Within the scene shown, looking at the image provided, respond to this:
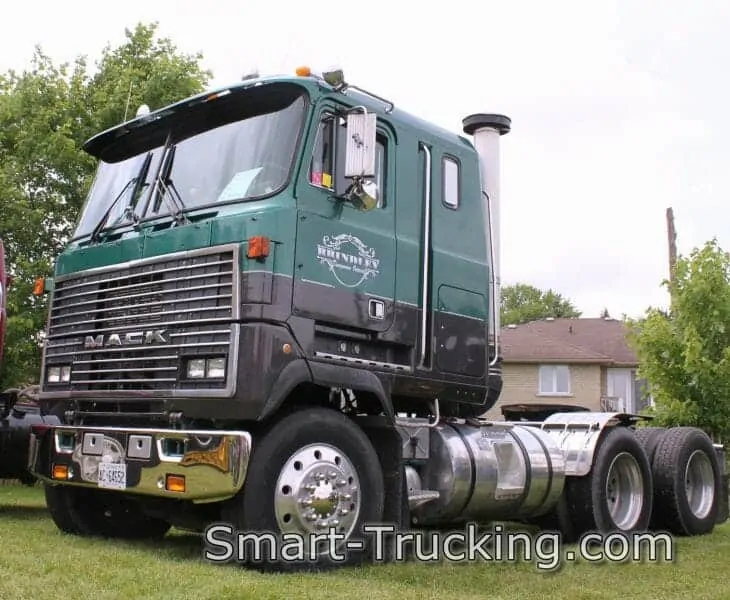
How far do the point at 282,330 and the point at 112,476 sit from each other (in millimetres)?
1483

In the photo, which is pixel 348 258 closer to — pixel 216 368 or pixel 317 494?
pixel 216 368

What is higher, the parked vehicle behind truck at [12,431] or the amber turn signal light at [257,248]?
the amber turn signal light at [257,248]

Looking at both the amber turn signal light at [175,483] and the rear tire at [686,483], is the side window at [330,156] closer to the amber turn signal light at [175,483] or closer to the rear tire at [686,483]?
the amber turn signal light at [175,483]

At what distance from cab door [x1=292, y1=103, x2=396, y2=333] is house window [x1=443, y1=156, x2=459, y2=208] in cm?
77

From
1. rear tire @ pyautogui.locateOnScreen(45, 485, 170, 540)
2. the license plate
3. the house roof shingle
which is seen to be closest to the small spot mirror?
the license plate

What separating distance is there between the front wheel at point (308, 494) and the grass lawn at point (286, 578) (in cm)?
16

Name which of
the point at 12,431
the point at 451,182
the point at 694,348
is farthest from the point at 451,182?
the point at 694,348


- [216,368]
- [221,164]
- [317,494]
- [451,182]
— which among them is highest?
[451,182]

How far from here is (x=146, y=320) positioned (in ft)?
20.2

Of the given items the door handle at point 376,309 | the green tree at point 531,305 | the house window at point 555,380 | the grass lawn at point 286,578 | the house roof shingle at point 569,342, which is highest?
the green tree at point 531,305

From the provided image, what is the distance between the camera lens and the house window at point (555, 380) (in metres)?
34.7

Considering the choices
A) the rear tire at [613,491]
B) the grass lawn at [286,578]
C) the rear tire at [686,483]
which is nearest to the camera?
the grass lawn at [286,578]

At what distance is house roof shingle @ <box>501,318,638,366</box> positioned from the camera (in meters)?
34.6

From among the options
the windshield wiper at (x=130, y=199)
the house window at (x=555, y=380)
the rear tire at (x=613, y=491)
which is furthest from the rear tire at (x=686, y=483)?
the house window at (x=555, y=380)
